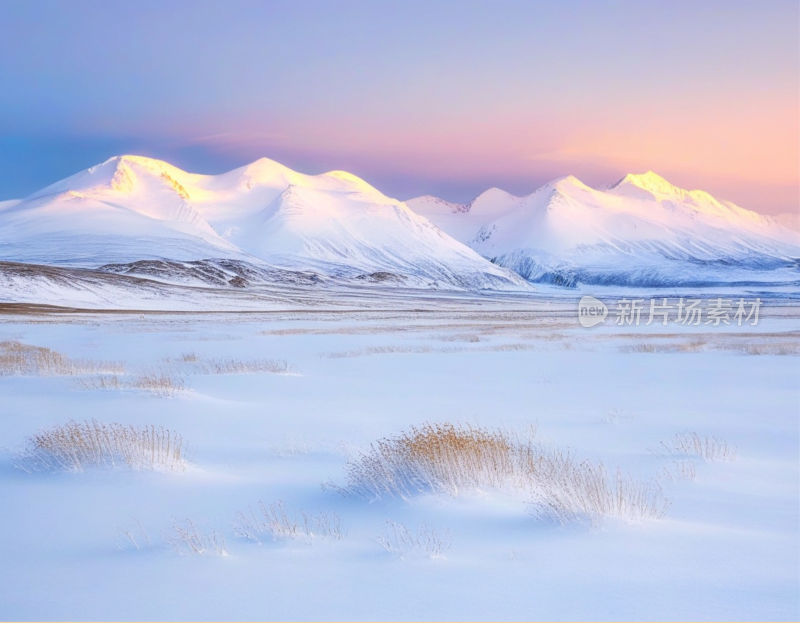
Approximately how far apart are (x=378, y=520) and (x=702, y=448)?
5961mm

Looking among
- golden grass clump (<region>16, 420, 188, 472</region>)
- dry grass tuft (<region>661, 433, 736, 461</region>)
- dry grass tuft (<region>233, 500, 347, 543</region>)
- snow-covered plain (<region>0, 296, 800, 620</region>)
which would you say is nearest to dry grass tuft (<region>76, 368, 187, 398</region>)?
snow-covered plain (<region>0, 296, 800, 620</region>)

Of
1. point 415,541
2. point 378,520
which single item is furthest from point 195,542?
point 415,541

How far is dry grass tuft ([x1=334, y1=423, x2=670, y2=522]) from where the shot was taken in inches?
264

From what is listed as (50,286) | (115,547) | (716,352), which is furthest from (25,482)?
(50,286)

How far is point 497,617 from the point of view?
4688mm

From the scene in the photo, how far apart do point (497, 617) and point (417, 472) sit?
3.17 meters

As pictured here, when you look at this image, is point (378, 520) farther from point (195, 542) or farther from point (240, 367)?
point (240, 367)

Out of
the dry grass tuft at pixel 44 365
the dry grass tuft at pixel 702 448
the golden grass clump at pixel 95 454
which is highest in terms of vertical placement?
the golden grass clump at pixel 95 454

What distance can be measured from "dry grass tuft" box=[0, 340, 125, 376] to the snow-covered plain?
1.01m

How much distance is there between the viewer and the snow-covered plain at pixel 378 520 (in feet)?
16.3

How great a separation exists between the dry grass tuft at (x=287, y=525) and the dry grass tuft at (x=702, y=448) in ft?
19.6

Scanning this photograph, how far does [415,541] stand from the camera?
19.6ft

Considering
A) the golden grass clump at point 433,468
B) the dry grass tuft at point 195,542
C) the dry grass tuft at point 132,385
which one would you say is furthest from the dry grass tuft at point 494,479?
the dry grass tuft at point 132,385

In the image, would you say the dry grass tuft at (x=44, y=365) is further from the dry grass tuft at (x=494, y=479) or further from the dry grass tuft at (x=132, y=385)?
the dry grass tuft at (x=494, y=479)
